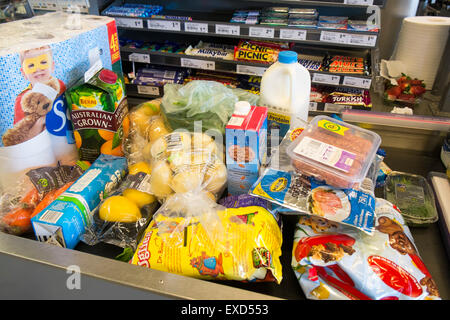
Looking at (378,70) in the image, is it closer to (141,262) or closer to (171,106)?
(171,106)

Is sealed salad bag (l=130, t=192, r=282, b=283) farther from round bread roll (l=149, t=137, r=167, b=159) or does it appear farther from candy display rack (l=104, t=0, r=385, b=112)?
candy display rack (l=104, t=0, r=385, b=112)

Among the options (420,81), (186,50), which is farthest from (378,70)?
(186,50)

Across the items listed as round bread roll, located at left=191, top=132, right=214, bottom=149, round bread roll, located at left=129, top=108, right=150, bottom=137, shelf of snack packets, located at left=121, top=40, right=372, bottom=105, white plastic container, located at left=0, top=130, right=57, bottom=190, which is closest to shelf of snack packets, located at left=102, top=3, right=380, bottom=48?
shelf of snack packets, located at left=121, top=40, right=372, bottom=105

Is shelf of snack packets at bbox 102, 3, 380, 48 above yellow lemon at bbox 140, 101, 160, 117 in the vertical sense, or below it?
above

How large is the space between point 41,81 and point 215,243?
2.22 ft

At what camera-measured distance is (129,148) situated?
3.76ft

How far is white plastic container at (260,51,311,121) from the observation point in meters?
1.04

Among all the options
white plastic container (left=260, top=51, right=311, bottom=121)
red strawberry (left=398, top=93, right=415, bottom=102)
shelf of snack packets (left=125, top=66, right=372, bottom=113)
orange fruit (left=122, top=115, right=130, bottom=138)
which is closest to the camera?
white plastic container (left=260, top=51, right=311, bottom=121)

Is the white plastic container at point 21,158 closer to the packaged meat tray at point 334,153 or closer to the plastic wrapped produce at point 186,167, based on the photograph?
the plastic wrapped produce at point 186,167

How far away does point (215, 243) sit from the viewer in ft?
2.58

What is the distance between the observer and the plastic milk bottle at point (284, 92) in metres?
1.04

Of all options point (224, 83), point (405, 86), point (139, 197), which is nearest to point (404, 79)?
point (405, 86)

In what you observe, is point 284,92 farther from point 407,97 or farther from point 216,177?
point 407,97

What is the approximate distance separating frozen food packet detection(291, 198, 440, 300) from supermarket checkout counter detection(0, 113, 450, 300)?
3.0 inches
